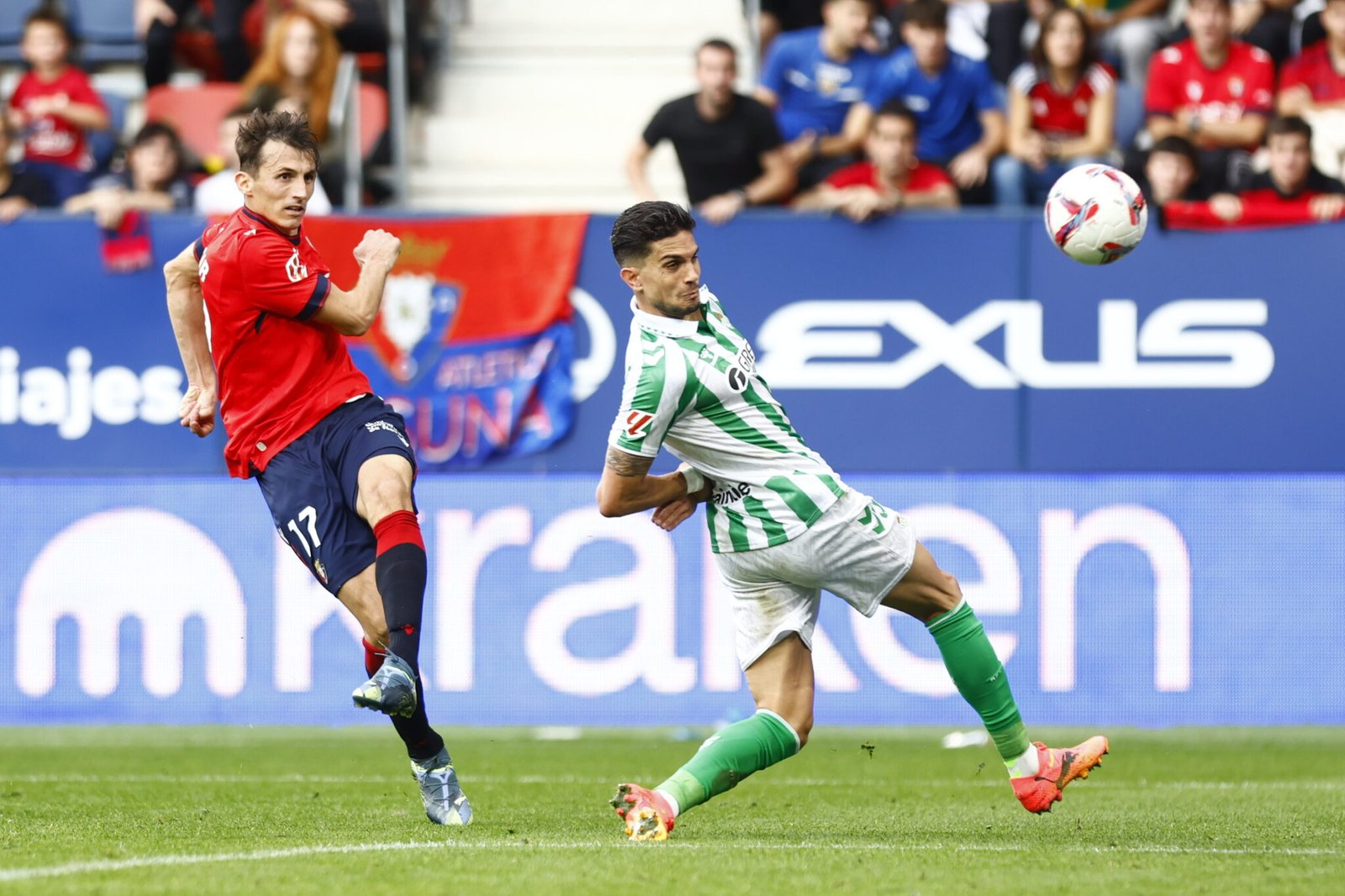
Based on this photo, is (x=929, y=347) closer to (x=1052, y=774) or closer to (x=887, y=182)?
(x=887, y=182)

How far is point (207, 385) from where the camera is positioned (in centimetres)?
632

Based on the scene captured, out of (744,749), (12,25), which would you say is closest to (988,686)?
(744,749)

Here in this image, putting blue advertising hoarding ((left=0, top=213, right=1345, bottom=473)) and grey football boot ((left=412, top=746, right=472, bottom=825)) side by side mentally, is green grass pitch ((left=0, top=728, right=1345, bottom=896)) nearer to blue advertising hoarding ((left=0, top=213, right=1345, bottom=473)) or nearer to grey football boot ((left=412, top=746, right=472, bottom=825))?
grey football boot ((left=412, top=746, right=472, bottom=825))

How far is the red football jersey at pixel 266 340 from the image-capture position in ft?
19.7

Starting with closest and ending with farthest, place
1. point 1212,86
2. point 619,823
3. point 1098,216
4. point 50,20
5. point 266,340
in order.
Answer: point 266,340
point 619,823
point 1098,216
point 1212,86
point 50,20

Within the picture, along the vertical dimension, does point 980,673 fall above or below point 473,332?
above

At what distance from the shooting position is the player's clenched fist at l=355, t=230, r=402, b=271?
6.04m

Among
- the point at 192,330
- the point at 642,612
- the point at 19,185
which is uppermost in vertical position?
the point at 192,330

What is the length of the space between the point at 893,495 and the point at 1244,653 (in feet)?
6.26

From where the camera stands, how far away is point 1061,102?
1138 cm

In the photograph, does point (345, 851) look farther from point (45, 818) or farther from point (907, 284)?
point (907, 284)

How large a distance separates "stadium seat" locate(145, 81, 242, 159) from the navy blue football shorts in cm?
658

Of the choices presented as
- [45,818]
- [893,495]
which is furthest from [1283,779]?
[45,818]

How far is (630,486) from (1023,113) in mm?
6231
